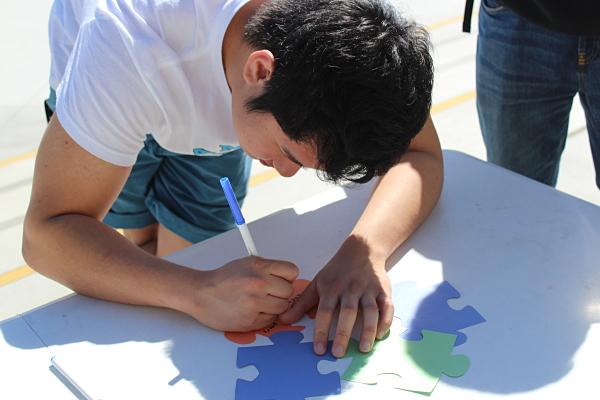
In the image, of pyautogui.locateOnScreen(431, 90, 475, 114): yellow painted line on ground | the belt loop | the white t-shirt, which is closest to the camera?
the white t-shirt

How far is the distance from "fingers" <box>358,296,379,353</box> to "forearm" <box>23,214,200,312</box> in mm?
320

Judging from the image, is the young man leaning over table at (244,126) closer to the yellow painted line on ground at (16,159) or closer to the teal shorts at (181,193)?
the teal shorts at (181,193)

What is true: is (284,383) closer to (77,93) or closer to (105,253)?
(105,253)

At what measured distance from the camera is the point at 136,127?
1552 millimetres

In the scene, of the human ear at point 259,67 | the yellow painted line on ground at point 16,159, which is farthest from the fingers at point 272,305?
the yellow painted line on ground at point 16,159

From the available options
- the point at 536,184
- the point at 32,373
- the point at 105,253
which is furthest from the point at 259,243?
the point at 536,184

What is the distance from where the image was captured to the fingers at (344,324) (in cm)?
137

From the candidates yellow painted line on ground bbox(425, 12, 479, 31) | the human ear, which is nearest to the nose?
the human ear

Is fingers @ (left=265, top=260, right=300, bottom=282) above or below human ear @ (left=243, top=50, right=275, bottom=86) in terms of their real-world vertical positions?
below

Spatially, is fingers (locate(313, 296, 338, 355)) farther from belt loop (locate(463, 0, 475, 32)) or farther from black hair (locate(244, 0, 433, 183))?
belt loop (locate(463, 0, 475, 32))

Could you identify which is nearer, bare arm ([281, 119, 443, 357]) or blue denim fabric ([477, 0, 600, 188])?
bare arm ([281, 119, 443, 357])

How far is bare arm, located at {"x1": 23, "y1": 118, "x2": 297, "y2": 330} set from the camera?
1429mm

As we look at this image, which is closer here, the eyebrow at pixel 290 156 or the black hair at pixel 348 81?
the black hair at pixel 348 81

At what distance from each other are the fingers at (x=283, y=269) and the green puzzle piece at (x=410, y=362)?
0.16 meters
